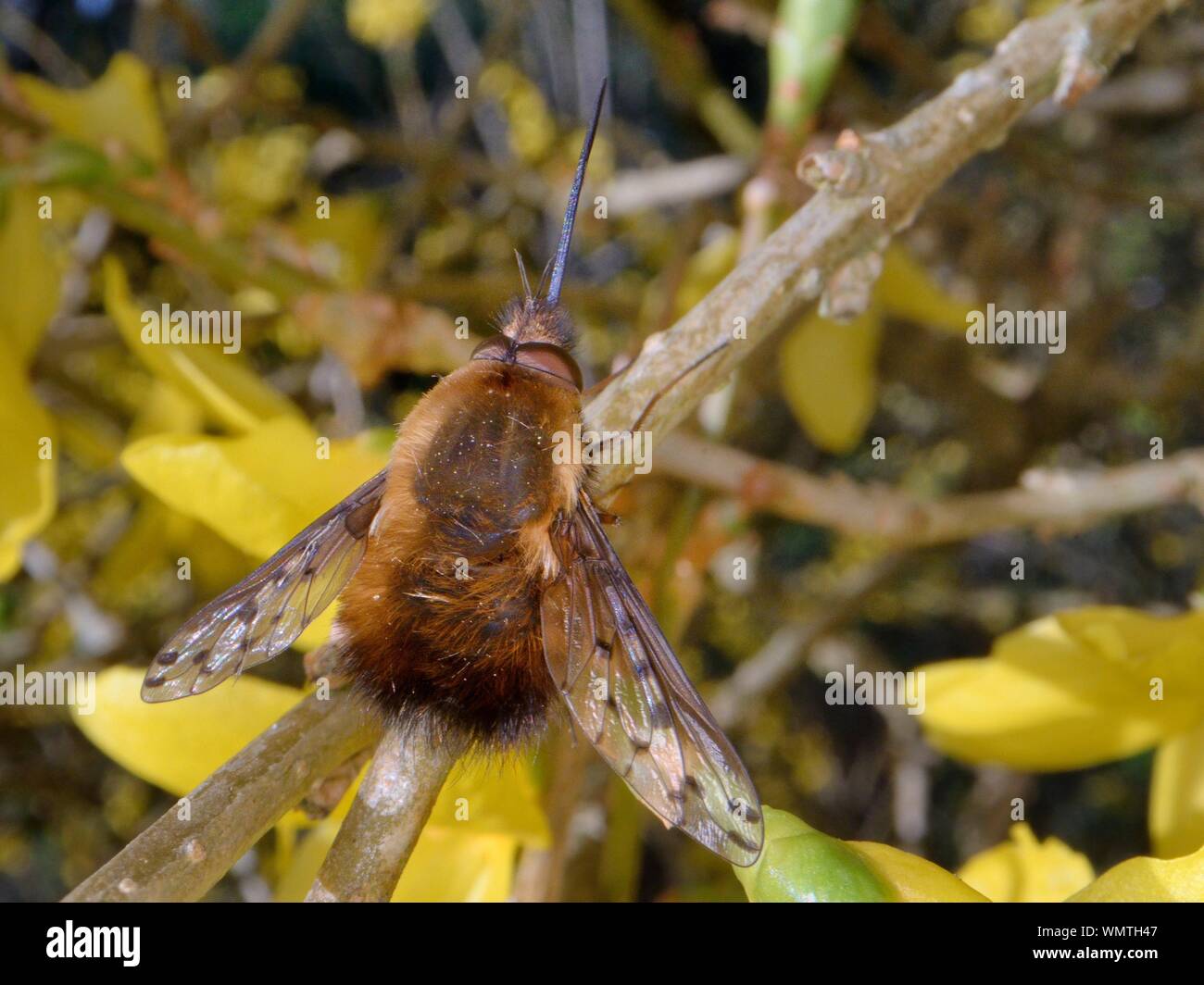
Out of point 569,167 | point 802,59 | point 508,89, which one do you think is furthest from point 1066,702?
point 508,89

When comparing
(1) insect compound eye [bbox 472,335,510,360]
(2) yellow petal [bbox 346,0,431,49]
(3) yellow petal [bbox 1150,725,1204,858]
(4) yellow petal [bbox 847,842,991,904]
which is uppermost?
(2) yellow petal [bbox 346,0,431,49]

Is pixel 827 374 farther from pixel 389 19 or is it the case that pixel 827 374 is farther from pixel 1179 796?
pixel 389 19

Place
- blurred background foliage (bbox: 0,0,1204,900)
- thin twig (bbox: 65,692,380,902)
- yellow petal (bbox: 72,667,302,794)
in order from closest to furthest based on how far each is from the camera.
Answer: thin twig (bbox: 65,692,380,902)
yellow petal (bbox: 72,667,302,794)
blurred background foliage (bbox: 0,0,1204,900)

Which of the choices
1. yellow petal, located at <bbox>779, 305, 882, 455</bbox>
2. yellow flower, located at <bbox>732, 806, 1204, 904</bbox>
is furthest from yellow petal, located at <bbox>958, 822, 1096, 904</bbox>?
yellow petal, located at <bbox>779, 305, 882, 455</bbox>

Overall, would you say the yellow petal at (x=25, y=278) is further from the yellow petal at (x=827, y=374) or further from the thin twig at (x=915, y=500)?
the yellow petal at (x=827, y=374)

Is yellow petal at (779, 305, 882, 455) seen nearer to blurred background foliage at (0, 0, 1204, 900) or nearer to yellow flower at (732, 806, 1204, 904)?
blurred background foliage at (0, 0, 1204, 900)
